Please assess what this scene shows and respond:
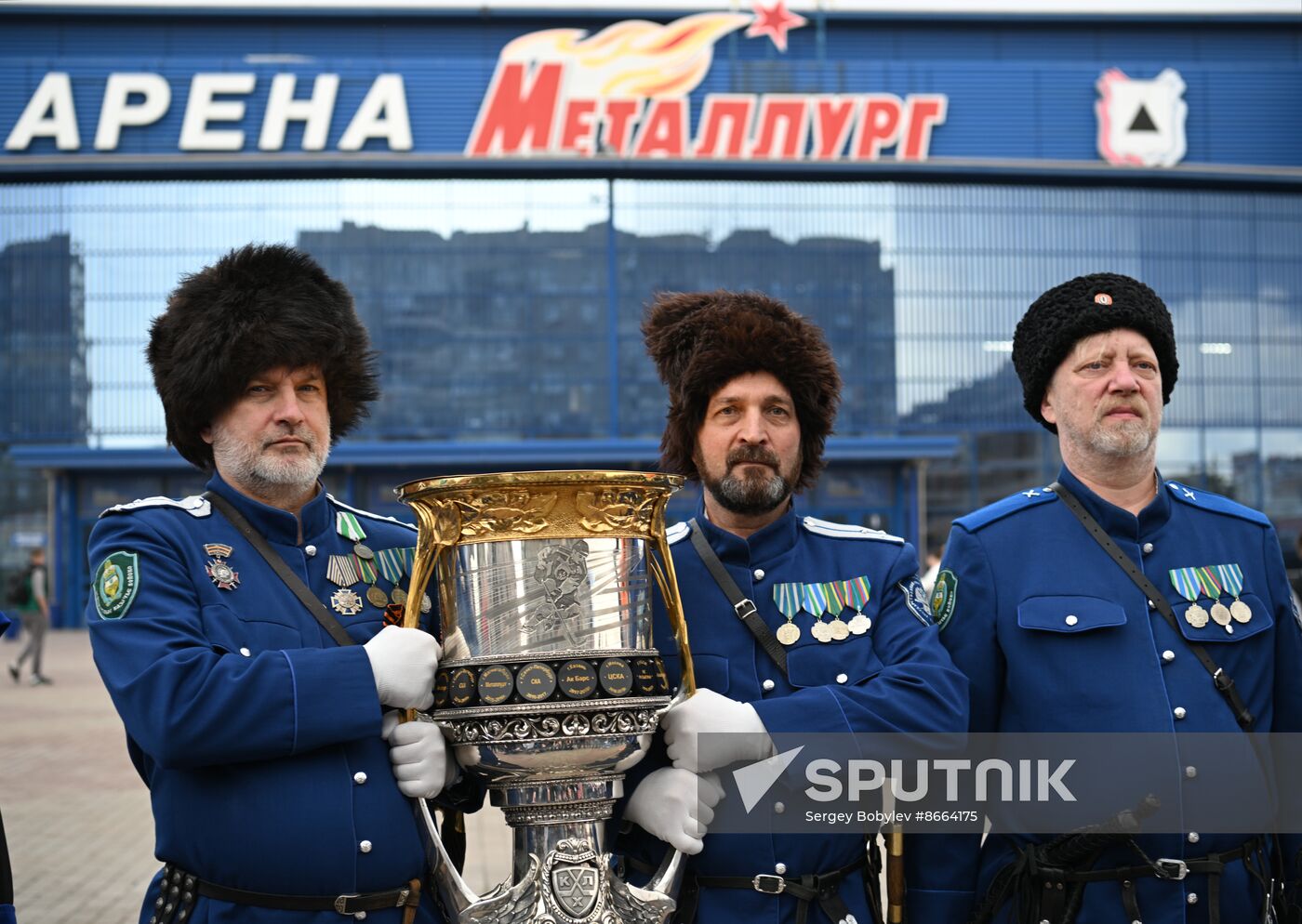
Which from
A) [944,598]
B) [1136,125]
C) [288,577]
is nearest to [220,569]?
[288,577]

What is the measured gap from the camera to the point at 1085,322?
319 centimetres

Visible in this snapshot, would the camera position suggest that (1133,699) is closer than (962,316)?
Yes

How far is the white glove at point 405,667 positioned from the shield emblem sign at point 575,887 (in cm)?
44

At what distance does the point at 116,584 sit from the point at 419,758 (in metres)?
0.75

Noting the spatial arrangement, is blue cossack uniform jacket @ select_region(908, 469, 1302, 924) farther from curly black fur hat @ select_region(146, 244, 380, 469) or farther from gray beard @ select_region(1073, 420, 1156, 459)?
curly black fur hat @ select_region(146, 244, 380, 469)

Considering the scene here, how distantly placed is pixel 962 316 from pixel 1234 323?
6265 millimetres

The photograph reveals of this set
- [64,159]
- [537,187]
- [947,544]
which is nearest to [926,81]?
[537,187]

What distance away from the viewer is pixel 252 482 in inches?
119

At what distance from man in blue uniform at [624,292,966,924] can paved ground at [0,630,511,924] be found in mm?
3262

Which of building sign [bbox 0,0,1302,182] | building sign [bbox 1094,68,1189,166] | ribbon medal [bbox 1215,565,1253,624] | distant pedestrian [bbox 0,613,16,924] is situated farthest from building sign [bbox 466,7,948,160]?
distant pedestrian [bbox 0,613,16,924]

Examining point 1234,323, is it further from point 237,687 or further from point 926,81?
point 237,687

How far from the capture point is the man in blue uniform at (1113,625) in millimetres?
2941

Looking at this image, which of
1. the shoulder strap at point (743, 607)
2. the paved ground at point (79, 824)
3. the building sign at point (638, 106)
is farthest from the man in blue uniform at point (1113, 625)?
the building sign at point (638, 106)

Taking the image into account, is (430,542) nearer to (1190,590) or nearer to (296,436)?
(296,436)
